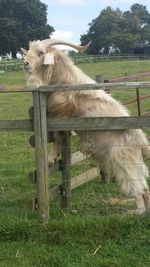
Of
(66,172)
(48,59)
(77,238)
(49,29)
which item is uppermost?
(49,29)

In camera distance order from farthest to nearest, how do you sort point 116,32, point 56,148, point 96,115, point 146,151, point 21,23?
1. point 116,32
2. point 21,23
3. point 56,148
4. point 146,151
5. point 96,115

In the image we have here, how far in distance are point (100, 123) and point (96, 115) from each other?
26.5 inches

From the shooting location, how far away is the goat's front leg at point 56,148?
23.9ft

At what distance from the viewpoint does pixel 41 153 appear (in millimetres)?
6301

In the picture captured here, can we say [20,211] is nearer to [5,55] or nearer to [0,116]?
[0,116]

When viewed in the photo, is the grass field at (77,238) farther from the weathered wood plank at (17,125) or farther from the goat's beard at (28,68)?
the goat's beard at (28,68)

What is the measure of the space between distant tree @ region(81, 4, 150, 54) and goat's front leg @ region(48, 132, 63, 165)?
3427 inches

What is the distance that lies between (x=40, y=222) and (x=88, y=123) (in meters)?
1.29

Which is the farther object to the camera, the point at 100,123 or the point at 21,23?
the point at 21,23

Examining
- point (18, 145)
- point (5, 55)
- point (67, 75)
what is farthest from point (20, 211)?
point (5, 55)

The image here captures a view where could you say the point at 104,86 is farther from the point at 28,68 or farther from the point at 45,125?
the point at 28,68

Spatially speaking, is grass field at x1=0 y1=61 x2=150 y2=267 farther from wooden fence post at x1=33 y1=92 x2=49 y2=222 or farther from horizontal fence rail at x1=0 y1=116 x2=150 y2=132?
horizontal fence rail at x1=0 y1=116 x2=150 y2=132

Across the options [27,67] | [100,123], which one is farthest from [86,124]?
[27,67]

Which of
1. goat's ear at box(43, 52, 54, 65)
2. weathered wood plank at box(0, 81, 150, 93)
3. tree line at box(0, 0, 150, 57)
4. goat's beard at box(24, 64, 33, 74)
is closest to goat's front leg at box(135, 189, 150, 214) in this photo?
weathered wood plank at box(0, 81, 150, 93)
